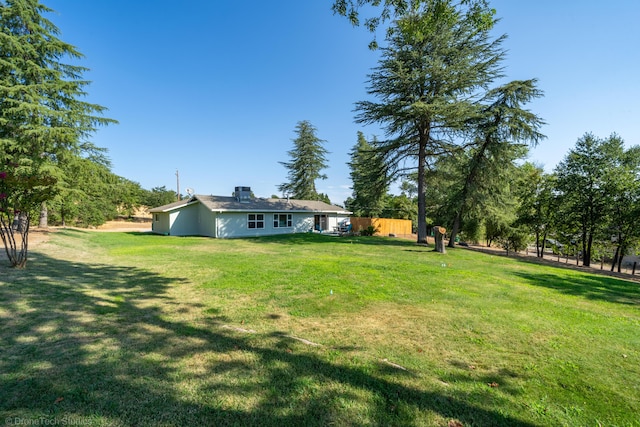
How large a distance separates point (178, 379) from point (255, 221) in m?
20.3

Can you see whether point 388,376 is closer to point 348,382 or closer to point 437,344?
point 348,382

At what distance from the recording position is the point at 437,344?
3562 mm

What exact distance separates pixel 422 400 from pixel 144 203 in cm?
5336

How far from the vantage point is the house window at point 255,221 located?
2222 centimetres

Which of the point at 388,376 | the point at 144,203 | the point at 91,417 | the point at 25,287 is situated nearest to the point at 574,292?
the point at 388,376

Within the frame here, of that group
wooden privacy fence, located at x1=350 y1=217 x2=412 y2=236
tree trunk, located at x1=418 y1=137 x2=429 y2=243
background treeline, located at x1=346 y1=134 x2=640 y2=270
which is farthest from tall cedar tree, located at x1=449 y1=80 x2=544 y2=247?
wooden privacy fence, located at x1=350 y1=217 x2=412 y2=236

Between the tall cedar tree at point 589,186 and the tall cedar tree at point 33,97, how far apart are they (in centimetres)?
2924

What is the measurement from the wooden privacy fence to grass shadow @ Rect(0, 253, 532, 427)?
22972mm

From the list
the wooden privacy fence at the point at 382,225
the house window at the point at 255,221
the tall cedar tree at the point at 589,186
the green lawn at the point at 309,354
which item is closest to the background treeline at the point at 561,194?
the tall cedar tree at the point at 589,186

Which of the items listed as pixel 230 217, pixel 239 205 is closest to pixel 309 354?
pixel 230 217

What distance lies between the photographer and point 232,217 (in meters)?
21.3

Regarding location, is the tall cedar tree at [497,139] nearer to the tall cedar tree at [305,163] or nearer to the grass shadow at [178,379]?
the grass shadow at [178,379]

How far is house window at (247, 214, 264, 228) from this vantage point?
22222mm

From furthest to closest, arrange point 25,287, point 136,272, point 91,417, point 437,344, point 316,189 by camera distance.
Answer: point 316,189 < point 136,272 < point 25,287 < point 437,344 < point 91,417
